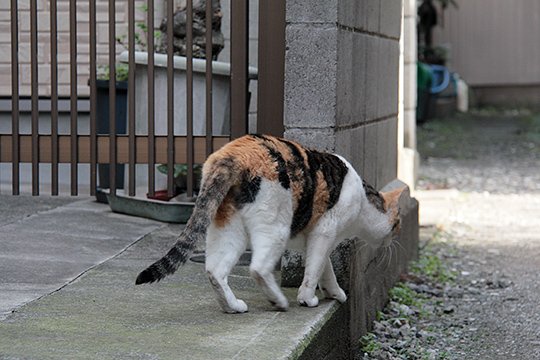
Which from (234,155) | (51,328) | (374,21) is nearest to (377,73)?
(374,21)

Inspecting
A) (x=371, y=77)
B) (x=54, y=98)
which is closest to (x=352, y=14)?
(x=371, y=77)

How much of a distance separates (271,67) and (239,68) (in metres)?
0.35

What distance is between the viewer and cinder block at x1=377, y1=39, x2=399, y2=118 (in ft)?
20.2

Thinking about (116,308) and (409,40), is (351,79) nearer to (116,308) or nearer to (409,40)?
(116,308)

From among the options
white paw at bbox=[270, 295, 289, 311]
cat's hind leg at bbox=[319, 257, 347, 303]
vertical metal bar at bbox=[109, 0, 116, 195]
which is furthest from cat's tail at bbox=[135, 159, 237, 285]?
vertical metal bar at bbox=[109, 0, 116, 195]

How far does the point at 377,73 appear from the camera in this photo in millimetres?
6000

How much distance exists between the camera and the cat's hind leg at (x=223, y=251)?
13.1ft

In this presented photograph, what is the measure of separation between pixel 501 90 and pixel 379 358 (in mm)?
17441

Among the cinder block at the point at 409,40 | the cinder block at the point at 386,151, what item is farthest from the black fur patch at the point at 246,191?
the cinder block at the point at 409,40

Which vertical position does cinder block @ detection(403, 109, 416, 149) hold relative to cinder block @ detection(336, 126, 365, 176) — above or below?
below

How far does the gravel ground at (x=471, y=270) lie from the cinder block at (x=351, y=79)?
1109 mm

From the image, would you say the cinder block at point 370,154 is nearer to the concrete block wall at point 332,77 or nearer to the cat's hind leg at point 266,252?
the concrete block wall at point 332,77

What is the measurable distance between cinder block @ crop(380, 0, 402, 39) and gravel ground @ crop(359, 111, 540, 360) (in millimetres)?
1537

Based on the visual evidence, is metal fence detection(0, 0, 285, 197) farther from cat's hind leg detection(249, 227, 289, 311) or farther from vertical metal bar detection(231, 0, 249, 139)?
cat's hind leg detection(249, 227, 289, 311)
